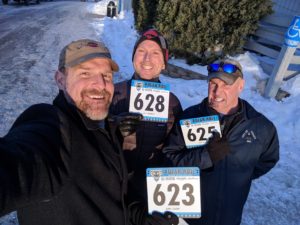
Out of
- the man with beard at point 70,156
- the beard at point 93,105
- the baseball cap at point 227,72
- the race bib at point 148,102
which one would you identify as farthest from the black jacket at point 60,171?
the baseball cap at point 227,72

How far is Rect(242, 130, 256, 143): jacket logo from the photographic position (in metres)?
2.31

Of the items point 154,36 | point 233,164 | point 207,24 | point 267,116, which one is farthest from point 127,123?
point 207,24

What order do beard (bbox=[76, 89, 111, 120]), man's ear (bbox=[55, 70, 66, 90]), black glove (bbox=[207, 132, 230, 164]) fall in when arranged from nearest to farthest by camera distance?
beard (bbox=[76, 89, 111, 120]), man's ear (bbox=[55, 70, 66, 90]), black glove (bbox=[207, 132, 230, 164])

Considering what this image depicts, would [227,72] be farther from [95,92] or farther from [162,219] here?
[162,219]

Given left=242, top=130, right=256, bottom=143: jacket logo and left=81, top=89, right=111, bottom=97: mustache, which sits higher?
left=81, top=89, right=111, bottom=97: mustache

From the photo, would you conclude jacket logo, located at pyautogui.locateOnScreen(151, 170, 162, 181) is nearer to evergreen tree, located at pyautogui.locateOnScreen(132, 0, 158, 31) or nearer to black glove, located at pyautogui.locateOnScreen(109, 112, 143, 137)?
black glove, located at pyautogui.locateOnScreen(109, 112, 143, 137)

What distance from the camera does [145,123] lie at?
109 inches

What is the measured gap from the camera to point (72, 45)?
195 centimetres

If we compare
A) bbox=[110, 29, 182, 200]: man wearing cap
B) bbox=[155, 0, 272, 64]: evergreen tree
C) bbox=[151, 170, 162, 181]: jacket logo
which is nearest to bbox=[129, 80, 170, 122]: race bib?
bbox=[110, 29, 182, 200]: man wearing cap

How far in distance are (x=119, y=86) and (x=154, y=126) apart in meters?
0.57

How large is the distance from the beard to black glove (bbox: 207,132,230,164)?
89cm

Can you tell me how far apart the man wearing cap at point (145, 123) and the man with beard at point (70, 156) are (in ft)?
2.20

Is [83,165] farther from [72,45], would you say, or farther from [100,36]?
[100,36]

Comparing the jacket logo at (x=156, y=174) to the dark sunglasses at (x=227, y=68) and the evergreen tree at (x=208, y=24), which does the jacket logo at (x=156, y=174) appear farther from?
the evergreen tree at (x=208, y=24)
